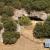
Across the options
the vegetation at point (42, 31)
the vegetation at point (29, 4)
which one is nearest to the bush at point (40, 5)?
the vegetation at point (29, 4)

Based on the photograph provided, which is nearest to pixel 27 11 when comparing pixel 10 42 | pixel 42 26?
→ pixel 42 26

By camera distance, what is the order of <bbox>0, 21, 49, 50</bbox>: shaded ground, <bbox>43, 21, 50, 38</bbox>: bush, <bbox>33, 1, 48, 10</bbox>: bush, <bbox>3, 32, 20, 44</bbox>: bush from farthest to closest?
1. <bbox>33, 1, 48, 10</bbox>: bush
2. <bbox>43, 21, 50, 38</bbox>: bush
3. <bbox>3, 32, 20, 44</bbox>: bush
4. <bbox>0, 21, 49, 50</bbox>: shaded ground

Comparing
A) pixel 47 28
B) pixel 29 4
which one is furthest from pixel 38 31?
pixel 29 4

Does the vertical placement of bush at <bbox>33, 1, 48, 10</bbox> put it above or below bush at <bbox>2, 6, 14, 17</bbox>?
above

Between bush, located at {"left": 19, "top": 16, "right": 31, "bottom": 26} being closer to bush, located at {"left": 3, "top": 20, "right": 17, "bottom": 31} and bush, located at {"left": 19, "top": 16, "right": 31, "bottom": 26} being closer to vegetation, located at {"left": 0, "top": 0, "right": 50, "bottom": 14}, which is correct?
bush, located at {"left": 3, "top": 20, "right": 17, "bottom": 31}

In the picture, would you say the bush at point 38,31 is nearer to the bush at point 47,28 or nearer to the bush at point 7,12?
the bush at point 47,28

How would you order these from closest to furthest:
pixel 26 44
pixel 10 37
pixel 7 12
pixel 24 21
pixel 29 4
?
pixel 26 44
pixel 10 37
pixel 24 21
pixel 7 12
pixel 29 4

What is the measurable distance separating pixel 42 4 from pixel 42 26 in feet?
10.7

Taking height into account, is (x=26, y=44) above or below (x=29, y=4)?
below

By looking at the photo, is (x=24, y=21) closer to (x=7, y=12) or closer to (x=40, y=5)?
(x=7, y=12)

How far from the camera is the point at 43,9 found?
64.0 ft

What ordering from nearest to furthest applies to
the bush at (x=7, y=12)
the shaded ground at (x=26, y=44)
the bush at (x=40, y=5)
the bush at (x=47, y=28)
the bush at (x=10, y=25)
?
the shaded ground at (x=26, y=44), the bush at (x=47, y=28), the bush at (x=10, y=25), the bush at (x=7, y=12), the bush at (x=40, y=5)

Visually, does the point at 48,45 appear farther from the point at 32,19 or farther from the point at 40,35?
the point at 32,19

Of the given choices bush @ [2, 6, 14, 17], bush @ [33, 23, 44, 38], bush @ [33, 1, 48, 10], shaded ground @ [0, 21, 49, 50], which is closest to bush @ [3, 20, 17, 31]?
shaded ground @ [0, 21, 49, 50]
